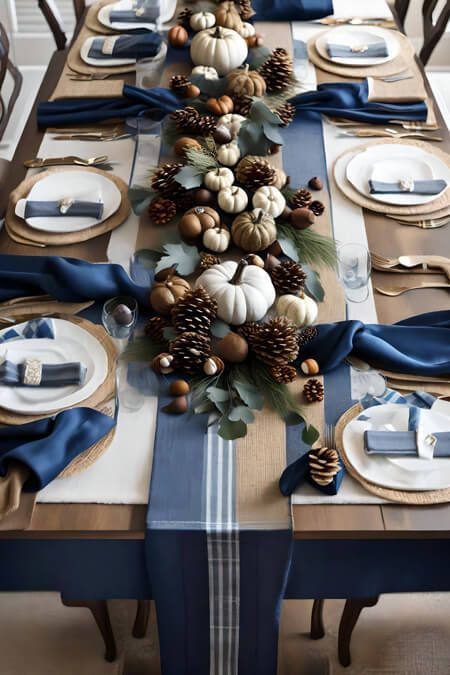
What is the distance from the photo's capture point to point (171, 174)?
1974mm

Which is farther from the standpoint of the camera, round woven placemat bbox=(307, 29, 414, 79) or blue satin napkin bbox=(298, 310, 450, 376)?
round woven placemat bbox=(307, 29, 414, 79)

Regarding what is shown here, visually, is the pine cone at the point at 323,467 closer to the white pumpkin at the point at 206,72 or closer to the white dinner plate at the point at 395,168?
the white dinner plate at the point at 395,168

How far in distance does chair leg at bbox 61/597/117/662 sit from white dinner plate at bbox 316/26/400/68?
1692 mm

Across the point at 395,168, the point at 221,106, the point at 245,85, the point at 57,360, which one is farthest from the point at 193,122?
the point at 57,360

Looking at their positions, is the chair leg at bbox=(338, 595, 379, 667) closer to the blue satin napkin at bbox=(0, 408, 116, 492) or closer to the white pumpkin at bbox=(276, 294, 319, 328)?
the white pumpkin at bbox=(276, 294, 319, 328)

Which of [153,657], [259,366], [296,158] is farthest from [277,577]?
[296,158]

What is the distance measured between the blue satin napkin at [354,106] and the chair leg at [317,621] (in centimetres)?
127

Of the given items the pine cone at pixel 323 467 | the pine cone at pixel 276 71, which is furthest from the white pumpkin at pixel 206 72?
the pine cone at pixel 323 467

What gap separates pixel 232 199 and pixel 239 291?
0.34 m

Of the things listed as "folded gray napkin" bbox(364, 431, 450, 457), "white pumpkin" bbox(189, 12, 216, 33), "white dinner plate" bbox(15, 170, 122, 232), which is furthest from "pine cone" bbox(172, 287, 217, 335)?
"white pumpkin" bbox(189, 12, 216, 33)

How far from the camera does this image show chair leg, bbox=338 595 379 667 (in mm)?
1791

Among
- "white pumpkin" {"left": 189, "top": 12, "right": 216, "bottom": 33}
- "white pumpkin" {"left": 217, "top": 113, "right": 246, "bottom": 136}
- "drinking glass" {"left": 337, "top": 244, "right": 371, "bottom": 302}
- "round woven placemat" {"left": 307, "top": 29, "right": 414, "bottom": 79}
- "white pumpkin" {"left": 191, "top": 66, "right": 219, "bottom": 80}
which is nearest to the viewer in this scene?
"drinking glass" {"left": 337, "top": 244, "right": 371, "bottom": 302}

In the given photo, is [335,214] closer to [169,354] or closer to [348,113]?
[348,113]

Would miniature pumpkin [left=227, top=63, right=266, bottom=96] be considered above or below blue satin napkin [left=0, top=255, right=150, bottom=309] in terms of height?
above
